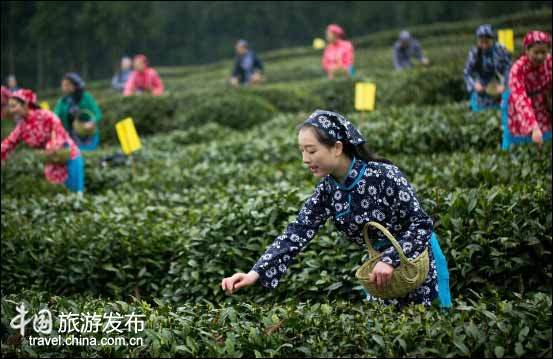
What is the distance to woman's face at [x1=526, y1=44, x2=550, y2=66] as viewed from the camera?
237 inches

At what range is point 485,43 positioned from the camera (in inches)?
357

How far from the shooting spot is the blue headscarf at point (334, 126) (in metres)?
3.34

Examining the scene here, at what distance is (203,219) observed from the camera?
6.02m

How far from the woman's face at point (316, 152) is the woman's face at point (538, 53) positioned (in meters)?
3.36

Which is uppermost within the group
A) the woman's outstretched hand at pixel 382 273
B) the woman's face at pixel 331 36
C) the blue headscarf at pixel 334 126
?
the woman's face at pixel 331 36

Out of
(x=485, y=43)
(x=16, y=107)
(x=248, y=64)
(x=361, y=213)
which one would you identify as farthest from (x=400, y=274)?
(x=248, y=64)

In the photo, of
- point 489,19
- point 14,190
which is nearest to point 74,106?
point 14,190

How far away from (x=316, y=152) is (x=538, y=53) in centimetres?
348

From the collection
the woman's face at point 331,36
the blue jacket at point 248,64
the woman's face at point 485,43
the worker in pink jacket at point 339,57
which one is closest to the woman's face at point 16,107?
the woman's face at point 485,43

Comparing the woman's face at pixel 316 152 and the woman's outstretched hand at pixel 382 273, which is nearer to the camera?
the woman's outstretched hand at pixel 382 273

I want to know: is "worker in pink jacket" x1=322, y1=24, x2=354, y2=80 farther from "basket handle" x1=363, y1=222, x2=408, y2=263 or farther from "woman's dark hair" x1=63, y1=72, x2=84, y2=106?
"basket handle" x1=363, y1=222, x2=408, y2=263

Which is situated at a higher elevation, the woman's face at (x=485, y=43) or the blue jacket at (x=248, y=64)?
the woman's face at (x=485, y=43)

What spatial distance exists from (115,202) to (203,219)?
163 centimetres

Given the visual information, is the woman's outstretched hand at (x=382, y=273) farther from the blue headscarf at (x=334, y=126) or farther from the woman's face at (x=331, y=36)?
the woman's face at (x=331, y=36)
